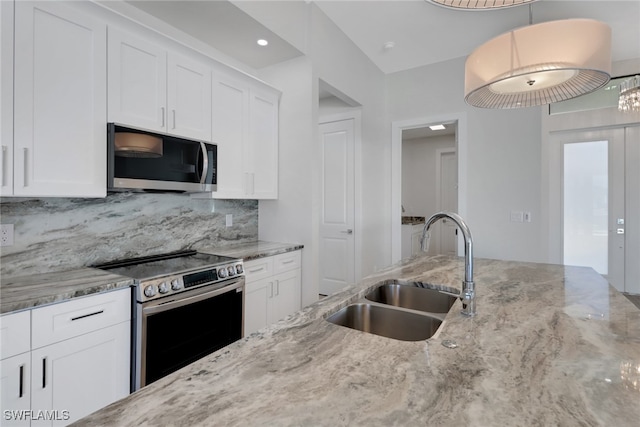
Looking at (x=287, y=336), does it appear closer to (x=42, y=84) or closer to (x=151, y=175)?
(x=151, y=175)

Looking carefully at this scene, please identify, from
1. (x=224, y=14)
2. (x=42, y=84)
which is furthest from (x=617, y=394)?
(x=224, y=14)

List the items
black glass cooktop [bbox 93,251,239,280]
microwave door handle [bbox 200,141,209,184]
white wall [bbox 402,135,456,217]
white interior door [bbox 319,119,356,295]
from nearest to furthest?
black glass cooktop [bbox 93,251,239,280] → microwave door handle [bbox 200,141,209,184] → white interior door [bbox 319,119,356,295] → white wall [bbox 402,135,456,217]

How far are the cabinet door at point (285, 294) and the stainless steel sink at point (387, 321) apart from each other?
1396 millimetres

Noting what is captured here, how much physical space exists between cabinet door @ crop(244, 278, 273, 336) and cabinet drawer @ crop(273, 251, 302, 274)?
14cm

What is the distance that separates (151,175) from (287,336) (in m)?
1.50

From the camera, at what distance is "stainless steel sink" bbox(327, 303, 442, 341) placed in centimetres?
118

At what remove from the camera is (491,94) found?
1584 millimetres

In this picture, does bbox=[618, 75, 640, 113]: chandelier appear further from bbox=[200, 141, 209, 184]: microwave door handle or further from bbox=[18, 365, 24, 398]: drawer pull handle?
bbox=[18, 365, 24, 398]: drawer pull handle

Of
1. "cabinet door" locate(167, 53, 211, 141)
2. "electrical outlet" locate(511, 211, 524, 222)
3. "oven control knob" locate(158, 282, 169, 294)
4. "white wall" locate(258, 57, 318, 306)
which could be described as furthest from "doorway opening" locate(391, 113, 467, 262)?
"oven control knob" locate(158, 282, 169, 294)

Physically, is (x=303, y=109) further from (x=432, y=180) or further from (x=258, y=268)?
(x=432, y=180)

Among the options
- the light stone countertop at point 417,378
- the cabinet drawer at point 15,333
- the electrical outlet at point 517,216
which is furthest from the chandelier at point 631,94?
the cabinet drawer at point 15,333

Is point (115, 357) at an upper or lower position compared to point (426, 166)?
lower

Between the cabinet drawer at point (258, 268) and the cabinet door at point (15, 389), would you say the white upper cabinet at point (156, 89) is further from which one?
the cabinet door at point (15, 389)

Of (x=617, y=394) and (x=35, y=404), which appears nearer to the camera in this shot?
(x=617, y=394)
